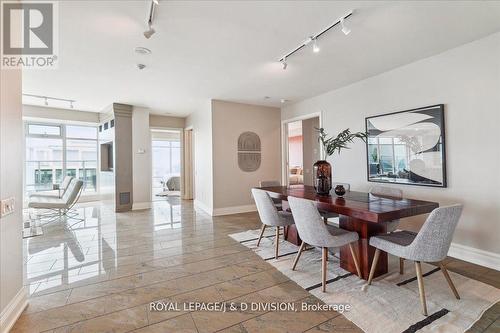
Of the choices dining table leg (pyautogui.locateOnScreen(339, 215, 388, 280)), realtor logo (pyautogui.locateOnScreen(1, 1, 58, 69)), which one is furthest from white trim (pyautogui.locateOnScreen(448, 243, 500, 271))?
realtor logo (pyautogui.locateOnScreen(1, 1, 58, 69))

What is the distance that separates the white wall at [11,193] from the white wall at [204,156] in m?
3.44

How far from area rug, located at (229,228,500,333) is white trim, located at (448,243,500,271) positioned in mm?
558

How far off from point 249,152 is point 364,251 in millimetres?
3702

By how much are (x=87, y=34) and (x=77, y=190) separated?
11.5 ft

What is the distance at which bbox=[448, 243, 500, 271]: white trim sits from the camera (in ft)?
8.35

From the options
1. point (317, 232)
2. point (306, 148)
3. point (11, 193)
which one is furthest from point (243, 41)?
point (306, 148)

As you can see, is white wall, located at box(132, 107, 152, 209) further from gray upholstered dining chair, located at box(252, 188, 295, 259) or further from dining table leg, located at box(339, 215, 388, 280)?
dining table leg, located at box(339, 215, 388, 280)

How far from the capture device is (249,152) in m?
5.62

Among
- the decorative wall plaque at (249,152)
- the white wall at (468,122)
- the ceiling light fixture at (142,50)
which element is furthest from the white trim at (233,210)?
the ceiling light fixture at (142,50)

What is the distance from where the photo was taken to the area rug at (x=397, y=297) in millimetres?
1688

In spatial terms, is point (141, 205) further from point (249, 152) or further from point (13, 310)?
point (13, 310)

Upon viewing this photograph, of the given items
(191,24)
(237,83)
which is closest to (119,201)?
(237,83)

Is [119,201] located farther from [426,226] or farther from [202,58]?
[426,226]

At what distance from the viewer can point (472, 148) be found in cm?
272
